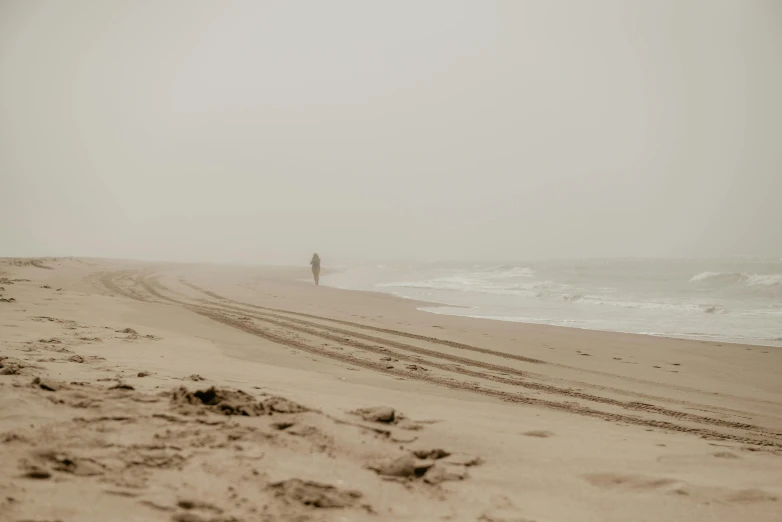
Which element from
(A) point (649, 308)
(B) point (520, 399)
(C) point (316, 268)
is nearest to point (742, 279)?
(A) point (649, 308)

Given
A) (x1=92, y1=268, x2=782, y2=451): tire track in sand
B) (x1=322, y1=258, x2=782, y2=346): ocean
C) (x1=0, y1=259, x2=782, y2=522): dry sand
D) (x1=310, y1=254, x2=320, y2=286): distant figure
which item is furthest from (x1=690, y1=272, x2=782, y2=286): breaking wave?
(x1=92, y1=268, x2=782, y2=451): tire track in sand

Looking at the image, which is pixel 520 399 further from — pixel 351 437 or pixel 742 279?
pixel 742 279

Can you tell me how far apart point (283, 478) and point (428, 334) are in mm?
8290

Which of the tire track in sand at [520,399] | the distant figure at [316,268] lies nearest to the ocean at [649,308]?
the distant figure at [316,268]

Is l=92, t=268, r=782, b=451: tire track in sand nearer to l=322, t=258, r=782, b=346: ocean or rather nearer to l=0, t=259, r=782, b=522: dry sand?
l=0, t=259, r=782, b=522: dry sand

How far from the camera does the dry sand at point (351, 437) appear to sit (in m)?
2.47

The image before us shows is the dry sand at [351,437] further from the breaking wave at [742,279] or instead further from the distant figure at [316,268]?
the breaking wave at [742,279]

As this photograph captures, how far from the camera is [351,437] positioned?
10.7ft

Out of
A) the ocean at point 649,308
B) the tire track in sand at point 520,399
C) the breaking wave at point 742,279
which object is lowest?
the tire track in sand at point 520,399

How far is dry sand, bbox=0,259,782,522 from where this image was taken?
247cm

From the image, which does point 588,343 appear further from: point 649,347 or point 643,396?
point 643,396

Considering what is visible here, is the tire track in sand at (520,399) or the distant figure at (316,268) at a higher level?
the distant figure at (316,268)

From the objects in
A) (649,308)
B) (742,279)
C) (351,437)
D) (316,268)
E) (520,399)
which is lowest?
(520,399)

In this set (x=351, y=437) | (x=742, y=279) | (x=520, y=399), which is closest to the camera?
(x=351, y=437)
